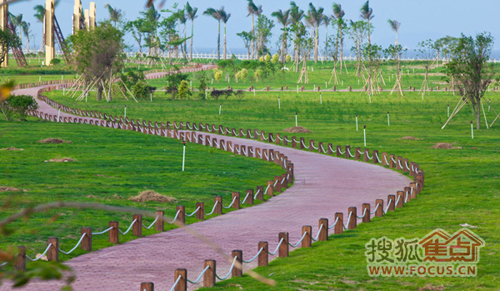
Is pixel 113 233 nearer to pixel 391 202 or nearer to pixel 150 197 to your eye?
pixel 150 197

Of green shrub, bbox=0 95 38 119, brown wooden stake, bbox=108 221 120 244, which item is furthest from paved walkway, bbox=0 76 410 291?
green shrub, bbox=0 95 38 119

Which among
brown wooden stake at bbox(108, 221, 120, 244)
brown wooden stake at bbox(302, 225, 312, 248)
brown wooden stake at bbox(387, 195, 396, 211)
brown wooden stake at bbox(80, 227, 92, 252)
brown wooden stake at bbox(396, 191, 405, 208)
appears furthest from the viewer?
brown wooden stake at bbox(396, 191, 405, 208)

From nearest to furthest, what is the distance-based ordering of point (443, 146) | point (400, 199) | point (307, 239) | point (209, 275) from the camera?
point (209, 275) < point (307, 239) < point (400, 199) < point (443, 146)

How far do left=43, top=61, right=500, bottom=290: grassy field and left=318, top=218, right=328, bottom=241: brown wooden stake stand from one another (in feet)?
0.84

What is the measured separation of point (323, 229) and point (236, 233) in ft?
6.90

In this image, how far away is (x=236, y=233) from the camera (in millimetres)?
16016

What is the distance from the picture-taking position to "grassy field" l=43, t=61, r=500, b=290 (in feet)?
38.4

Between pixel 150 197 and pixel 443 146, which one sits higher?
pixel 443 146

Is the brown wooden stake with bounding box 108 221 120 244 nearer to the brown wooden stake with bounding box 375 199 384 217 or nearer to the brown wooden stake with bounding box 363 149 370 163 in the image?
the brown wooden stake with bounding box 375 199 384 217

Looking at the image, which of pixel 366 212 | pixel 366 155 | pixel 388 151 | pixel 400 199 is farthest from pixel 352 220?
pixel 388 151

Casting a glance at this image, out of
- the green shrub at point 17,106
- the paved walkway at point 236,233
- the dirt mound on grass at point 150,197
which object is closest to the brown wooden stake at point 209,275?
the paved walkway at point 236,233

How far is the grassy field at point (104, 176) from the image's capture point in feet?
53.8

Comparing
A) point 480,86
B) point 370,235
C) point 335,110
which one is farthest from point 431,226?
point 335,110

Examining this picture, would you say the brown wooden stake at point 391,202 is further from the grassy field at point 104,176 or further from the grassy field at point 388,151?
the grassy field at point 104,176
